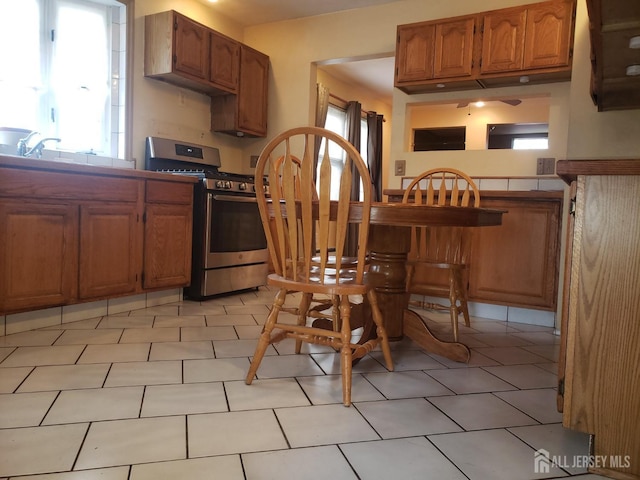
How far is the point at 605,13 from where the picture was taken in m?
1.28

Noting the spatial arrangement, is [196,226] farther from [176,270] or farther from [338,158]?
[338,158]

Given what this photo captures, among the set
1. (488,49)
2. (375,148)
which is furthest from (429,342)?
(375,148)

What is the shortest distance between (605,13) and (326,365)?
159 centimetres

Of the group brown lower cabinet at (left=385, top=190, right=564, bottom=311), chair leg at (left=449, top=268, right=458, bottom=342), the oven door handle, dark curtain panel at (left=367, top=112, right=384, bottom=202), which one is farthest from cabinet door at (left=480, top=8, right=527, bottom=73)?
dark curtain panel at (left=367, top=112, right=384, bottom=202)

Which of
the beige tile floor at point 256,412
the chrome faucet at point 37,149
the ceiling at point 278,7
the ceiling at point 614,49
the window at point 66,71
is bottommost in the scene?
the beige tile floor at point 256,412

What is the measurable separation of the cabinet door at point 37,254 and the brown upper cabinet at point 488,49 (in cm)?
252

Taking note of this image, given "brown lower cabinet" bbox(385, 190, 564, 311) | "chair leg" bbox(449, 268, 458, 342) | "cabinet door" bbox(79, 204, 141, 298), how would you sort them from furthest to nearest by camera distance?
"brown lower cabinet" bbox(385, 190, 564, 311) < "cabinet door" bbox(79, 204, 141, 298) < "chair leg" bbox(449, 268, 458, 342)

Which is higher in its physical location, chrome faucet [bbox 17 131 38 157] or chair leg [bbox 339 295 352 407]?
chrome faucet [bbox 17 131 38 157]

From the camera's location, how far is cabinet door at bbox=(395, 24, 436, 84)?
3297mm

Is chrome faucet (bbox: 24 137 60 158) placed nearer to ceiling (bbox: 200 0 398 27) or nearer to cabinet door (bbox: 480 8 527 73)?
ceiling (bbox: 200 0 398 27)

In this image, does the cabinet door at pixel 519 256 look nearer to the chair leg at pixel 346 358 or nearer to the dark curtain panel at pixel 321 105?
the chair leg at pixel 346 358

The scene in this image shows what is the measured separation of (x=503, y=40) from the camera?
3.05 m

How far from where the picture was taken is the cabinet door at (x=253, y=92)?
4.14 metres

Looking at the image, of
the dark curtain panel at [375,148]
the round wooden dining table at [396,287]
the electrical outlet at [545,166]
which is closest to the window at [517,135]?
the dark curtain panel at [375,148]
